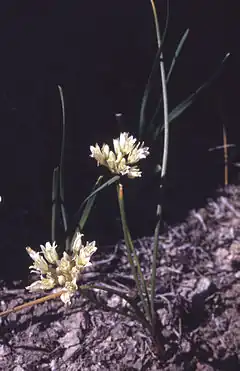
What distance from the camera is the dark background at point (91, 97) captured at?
6.13ft

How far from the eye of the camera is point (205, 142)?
2355 millimetres

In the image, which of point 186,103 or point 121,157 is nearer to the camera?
point 121,157

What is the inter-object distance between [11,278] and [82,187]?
437 millimetres


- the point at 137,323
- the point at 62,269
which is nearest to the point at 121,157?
the point at 62,269

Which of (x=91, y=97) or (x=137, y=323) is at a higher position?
(x=91, y=97)

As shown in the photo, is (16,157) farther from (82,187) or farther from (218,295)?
(218,295)

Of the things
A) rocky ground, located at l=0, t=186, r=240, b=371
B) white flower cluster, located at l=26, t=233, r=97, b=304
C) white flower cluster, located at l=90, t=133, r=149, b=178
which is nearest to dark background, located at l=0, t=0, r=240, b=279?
rocky ground, located at l=0, t=186, r=240, b=371

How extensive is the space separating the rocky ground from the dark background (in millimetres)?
134

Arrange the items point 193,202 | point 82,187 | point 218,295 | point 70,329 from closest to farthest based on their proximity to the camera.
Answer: point 70,329, point 218,295, point 82,187, point 193,202

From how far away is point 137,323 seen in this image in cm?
180

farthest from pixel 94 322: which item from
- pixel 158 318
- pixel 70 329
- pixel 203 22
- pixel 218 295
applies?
pixel 203 22

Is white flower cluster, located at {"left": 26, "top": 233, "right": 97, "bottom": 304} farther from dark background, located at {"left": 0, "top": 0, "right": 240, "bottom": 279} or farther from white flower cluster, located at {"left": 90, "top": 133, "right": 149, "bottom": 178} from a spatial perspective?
dark background, located at {"left": 0, "top": 0, "right": 240, "bottom": 279}

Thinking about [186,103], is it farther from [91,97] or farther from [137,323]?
[137,323]

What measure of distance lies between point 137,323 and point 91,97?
2.83 ft
